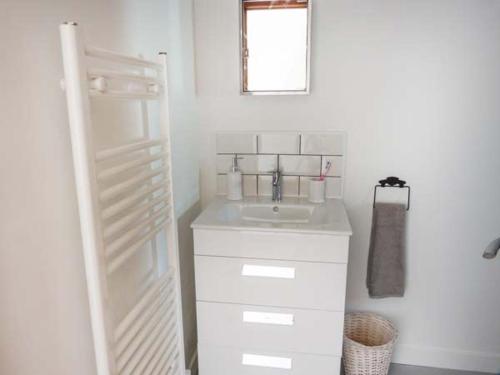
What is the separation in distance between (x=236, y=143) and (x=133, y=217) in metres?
0.96

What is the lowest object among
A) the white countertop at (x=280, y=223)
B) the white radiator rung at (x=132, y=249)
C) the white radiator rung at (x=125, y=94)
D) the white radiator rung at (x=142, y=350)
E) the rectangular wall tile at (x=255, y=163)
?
the white radiator rung at (x=142, y=350)

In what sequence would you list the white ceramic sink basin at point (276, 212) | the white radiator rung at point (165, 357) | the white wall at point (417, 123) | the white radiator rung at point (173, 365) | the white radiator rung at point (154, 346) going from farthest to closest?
the white ceramic sink basin at point (276, 212) → the white wall at point (417, 123) → the white radiator rung at point (173, 365) → the white radiator rung at point (165, 357) → the white radiator rung at point (154, 346)

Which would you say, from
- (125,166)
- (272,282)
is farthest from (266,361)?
(125,166)

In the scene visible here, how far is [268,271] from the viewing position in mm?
1557

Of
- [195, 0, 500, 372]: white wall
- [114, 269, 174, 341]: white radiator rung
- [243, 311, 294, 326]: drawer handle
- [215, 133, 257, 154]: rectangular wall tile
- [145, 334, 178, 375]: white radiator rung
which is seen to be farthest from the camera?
[215, 133, 257, 154]: rectangular wall tile

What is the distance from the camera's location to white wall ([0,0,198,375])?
811mm

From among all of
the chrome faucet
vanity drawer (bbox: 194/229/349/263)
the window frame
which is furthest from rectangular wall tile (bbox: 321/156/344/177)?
vanity drawer (bbox: 194/229/349/263)

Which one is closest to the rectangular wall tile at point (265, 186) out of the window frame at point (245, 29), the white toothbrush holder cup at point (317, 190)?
the white toothbrush holder cup at point (317, 190)

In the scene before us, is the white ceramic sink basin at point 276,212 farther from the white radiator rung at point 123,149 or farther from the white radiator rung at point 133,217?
the white radiator rung at point 123,149

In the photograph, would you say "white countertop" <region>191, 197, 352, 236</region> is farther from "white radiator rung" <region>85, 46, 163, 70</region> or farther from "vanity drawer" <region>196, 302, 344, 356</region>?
"white radiator rung" <region>85, 46, 163, 70</region>

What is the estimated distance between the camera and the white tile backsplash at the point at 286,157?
191 cm

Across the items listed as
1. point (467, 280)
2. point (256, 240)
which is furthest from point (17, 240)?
point (467, 280)

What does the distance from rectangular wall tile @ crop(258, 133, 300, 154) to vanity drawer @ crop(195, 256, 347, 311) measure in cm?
65

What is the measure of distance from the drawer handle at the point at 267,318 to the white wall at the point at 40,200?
2.20 feet
